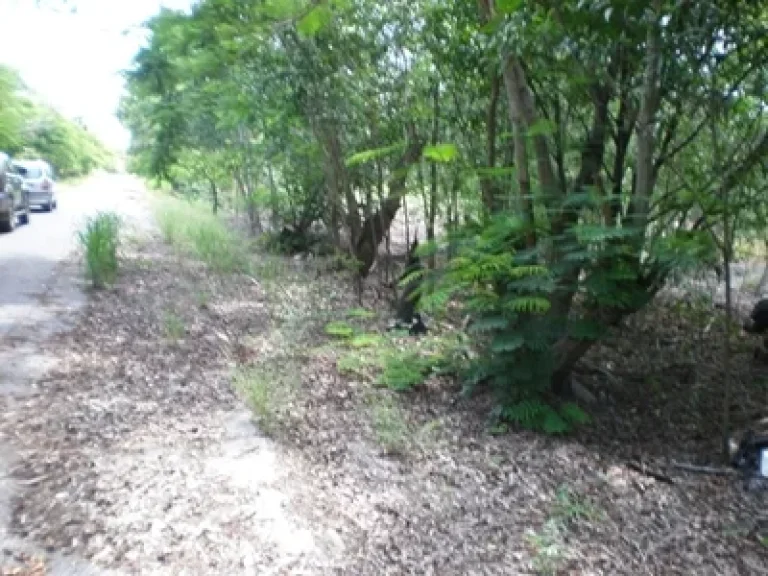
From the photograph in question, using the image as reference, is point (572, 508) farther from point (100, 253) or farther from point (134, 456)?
point (100, 253)

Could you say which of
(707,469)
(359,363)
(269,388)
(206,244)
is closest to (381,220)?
(206,244)

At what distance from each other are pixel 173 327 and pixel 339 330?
5.56 ft

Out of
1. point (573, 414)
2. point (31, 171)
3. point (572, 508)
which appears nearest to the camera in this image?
point (572, 508)

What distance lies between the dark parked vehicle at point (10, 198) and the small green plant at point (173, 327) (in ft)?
33.1

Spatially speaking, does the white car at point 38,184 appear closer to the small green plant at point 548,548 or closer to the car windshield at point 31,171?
the car windshield at point 31,171

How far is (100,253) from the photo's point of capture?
10.1 m

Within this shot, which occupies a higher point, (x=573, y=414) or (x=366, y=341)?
(x=366, y=341)

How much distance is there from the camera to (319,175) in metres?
12.4

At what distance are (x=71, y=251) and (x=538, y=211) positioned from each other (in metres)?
10.5

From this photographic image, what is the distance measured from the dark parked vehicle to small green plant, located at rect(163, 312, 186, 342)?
1008cm

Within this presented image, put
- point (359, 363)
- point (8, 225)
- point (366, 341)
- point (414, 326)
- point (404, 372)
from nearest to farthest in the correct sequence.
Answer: point (404, 372) < point (359, 363) < point (366, 341) < point (414, 326) < point (8, 225)

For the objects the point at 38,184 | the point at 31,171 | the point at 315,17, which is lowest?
the point at 38,184

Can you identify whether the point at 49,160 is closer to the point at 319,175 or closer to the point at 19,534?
the point at 319,175

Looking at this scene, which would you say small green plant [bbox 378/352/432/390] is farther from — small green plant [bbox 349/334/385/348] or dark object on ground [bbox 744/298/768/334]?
dark object on ground [bbox 744/298/768/334]
